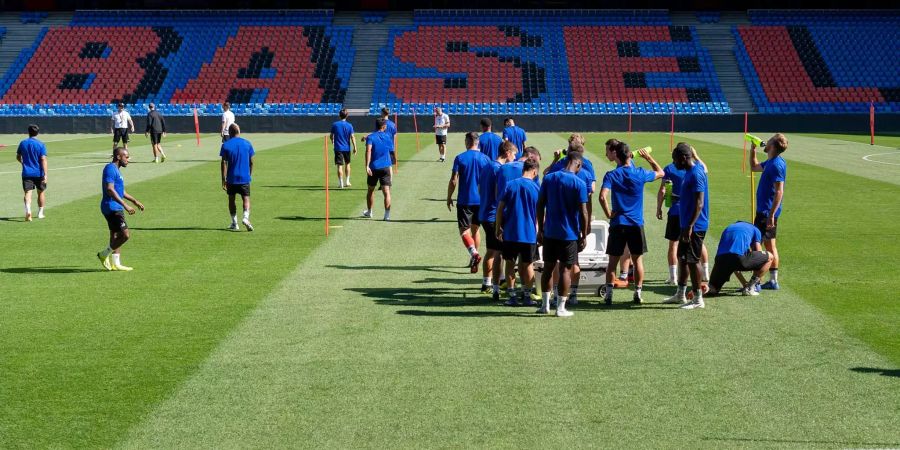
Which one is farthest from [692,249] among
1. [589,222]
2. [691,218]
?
[589,222]

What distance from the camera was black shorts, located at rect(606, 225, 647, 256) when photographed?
12539mm

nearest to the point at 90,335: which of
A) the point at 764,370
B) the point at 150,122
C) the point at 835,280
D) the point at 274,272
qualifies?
the point at 274,272

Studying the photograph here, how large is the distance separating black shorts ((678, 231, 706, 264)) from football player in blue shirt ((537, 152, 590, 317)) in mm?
1231

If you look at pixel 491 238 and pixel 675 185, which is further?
pixel 675 185

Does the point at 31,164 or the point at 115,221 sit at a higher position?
the point at 31,164

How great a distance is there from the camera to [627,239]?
12609mm

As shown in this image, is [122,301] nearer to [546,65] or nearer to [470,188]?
[470,188]

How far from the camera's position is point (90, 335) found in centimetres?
1109

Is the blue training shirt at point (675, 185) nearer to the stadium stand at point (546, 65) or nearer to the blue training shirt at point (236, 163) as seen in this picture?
the blue training shirt at point (236, 163)

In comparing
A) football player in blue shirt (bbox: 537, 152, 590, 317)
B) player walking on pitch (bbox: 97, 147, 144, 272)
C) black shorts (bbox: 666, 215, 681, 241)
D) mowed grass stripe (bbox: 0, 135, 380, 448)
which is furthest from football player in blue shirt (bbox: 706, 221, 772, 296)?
player walking on pitch (bbox: 97, 147, 144, 272)

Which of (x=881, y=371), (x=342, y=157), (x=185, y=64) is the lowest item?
(x=881, y=371)

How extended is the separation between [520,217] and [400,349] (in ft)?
7.79

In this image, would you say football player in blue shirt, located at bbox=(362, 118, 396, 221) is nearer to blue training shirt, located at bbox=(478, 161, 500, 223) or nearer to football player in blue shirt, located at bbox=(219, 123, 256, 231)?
football player in blue shirt, located at bbox=(219, 123, 256, 231)

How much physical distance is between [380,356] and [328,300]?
113 inches
